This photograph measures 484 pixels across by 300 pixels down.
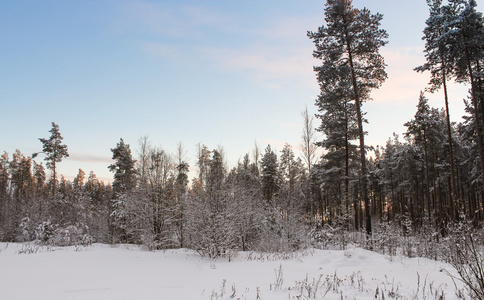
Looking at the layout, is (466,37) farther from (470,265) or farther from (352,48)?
(470,265)

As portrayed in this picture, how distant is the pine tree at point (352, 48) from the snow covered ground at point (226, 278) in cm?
648

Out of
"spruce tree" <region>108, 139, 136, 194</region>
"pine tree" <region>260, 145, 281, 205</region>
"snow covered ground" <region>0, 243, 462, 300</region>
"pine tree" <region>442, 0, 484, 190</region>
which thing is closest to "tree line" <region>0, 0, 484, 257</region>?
"pine tree" <region>442, 0, 484, 190</region>

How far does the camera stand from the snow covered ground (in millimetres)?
5398

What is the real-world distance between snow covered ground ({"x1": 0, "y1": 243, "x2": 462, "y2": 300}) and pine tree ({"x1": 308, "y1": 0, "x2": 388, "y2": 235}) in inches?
255

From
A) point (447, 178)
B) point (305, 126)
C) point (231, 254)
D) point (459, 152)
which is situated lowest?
point (231, 254)

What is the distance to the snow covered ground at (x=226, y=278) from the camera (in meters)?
5.40

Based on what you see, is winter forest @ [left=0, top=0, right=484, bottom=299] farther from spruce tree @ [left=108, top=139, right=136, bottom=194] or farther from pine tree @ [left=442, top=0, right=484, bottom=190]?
spruce tree @ [left=108, top=139, right=136, bottom=194]

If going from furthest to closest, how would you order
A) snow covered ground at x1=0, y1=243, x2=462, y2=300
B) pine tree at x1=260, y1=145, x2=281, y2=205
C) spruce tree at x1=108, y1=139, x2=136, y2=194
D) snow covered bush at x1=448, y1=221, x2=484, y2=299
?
pine tree at x1=260, y1=145, x2=281, y2=205 → spruce tree at x1=108, y1=139, x2=136, y2=194 → snow covered ground at x1=0, y1=243, x2=462, y2=300 → snow covered bush at x1=448, y1=221, x2=484, y2=299

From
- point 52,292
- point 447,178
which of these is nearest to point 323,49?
point 52,292

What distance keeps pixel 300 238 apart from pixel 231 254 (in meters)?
4.96

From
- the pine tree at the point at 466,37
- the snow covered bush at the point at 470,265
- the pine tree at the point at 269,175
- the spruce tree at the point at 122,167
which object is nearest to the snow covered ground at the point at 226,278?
the snow covered bush at the point at 470,265

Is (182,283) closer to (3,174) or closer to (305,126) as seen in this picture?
(305,126)

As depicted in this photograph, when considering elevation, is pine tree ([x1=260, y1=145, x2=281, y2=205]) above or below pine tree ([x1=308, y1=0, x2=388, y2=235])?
below

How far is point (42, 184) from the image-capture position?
61.8 m
